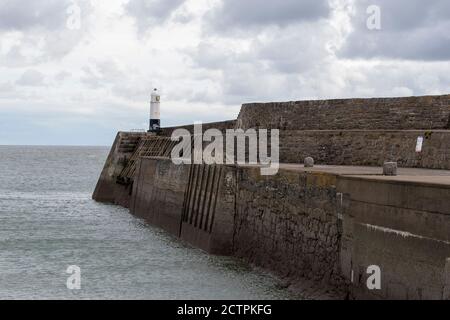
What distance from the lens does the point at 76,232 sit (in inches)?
1009

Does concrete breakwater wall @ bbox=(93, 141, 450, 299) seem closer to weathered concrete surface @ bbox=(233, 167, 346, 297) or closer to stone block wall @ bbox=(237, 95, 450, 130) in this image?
weathered concrete surface @ bbox=(233, 167, 346, 297)

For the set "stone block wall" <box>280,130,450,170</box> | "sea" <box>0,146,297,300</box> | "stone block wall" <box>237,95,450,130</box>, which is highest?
"stone block wall" <box>237,95,450,130</box>

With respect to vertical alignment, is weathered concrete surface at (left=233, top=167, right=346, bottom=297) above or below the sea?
above

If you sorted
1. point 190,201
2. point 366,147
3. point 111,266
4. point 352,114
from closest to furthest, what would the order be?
point 111,266
point 366,147
point 352,114
point 190,201

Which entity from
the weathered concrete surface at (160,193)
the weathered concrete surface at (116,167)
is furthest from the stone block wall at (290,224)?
the weathered concrete surface at (116,167)

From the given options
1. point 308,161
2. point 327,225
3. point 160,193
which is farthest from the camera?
point 160,193

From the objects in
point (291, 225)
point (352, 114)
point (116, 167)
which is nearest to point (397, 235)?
point (291, 225)

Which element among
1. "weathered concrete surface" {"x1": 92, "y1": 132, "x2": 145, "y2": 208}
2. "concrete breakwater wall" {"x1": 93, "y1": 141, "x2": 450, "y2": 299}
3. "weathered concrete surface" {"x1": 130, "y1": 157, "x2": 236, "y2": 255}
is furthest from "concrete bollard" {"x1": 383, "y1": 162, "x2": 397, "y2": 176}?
"weathered concrete surface" {"x1": 92, "y1": 132, "x2": 145, "y2": 208}

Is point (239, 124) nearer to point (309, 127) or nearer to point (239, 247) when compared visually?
point (309, 127)

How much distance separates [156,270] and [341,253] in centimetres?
608

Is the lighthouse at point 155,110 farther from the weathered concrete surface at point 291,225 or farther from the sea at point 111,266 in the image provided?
the weathered concrete surface at point 291,225

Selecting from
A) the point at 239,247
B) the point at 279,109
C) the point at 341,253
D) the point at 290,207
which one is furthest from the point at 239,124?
the point at 341,253

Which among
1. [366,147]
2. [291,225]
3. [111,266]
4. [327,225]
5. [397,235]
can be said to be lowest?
[111,266]

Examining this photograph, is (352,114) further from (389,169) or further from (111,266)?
(389,169)
